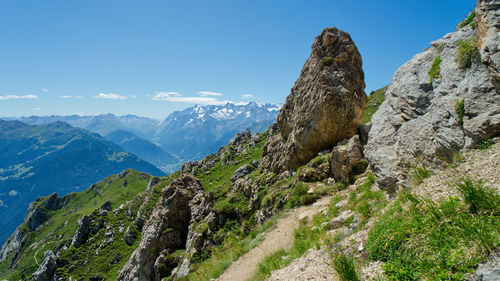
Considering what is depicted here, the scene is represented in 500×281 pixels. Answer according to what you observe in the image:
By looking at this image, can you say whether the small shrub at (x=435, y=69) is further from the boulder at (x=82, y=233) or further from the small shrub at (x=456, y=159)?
the boulder at (x=82, y=233)

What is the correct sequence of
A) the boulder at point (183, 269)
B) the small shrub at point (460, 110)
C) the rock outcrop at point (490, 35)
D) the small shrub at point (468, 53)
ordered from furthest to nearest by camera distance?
1. the boulder at point (183, 269)
2. the small shrub at point (468, 53)
3. the small shrub at point (460, 110)
4. the rock outcrop at point (490, 35)

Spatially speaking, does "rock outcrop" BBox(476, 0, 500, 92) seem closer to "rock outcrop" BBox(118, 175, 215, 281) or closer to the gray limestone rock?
the gray limestone rock

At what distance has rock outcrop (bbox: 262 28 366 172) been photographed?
71.0ft

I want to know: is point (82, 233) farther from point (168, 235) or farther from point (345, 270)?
point (345, 270)

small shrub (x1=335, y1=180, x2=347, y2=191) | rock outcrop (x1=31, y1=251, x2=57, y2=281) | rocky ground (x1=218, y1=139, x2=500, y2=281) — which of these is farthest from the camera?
rock outcrop (x1=31, y1=251, x2=57, y2=281)

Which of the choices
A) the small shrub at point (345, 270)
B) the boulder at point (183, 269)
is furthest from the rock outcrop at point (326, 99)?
the small shrub at point (345, 270)

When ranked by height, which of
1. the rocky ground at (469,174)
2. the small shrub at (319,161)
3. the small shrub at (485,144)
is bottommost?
the small shrub at (319,161)

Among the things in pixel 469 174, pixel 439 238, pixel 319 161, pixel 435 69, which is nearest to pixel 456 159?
pixel 469 174

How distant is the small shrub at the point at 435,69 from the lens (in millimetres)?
10781

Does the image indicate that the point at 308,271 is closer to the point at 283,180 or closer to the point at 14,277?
the point at 283,180

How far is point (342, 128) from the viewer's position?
21672 millimetres

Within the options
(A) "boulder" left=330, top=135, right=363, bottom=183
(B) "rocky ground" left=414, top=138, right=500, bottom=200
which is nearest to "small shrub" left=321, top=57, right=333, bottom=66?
(A) "boulder" left=330, top=135, right=363, bottom=183

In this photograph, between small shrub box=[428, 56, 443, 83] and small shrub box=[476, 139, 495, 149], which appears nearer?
small shrub box=[476, 139, 495, 149]

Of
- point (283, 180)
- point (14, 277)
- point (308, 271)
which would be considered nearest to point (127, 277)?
point (283, 180)
